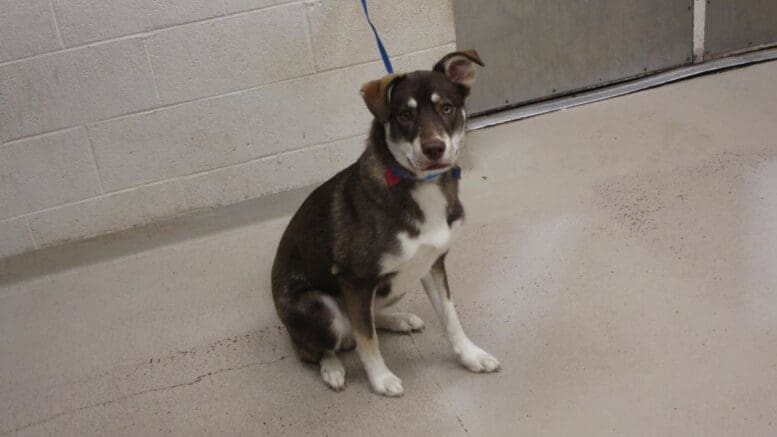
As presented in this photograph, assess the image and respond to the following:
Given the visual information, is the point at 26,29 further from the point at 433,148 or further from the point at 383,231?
the point at 433,148

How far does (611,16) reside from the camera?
154 inches

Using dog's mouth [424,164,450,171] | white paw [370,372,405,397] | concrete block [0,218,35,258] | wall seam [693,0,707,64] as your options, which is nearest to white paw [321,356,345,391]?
white paw [370,372,405,397]

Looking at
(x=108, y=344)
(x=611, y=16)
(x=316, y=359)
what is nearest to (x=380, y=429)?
(x=316, y=359)

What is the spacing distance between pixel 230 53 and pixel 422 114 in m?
1.39

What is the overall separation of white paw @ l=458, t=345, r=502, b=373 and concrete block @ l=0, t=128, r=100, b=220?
173 centimetres

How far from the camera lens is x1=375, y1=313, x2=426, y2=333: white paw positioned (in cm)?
250

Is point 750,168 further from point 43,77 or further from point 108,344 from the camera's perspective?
point 43,77

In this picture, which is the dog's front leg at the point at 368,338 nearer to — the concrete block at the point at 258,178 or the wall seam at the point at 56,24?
the concrete block at the point at 258,178

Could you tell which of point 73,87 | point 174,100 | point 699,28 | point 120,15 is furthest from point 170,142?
point 699,28

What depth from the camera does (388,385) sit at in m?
2.23

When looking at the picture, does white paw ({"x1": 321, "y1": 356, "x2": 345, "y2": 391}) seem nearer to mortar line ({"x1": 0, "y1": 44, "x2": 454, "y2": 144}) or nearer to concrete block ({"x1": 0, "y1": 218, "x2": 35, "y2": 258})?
mortar line ({"x1": 0, "y1": 44, "x2": 454, "y2": 144})

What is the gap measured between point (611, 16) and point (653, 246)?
5.26ft

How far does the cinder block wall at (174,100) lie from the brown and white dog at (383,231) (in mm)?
988

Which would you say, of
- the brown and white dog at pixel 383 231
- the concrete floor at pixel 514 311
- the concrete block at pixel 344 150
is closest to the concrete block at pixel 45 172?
the concrete floor at pixel 514 311
